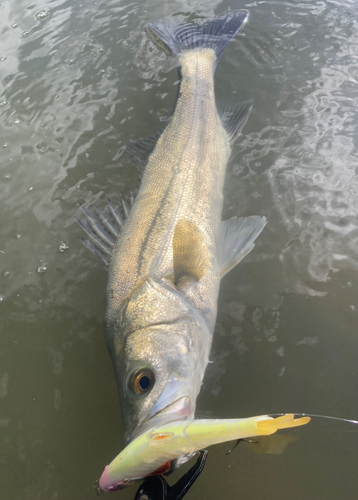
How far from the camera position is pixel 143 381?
5.53 ft

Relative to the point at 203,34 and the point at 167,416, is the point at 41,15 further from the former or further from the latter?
the point at 167,416

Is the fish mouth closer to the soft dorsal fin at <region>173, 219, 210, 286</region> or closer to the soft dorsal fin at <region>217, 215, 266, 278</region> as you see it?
the soft dorsal fin at <region>173, 219, 210, 286</region>

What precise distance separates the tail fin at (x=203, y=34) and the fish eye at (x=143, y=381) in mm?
3269

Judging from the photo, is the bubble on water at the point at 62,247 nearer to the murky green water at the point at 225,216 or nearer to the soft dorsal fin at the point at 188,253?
the murky green water at the point at 225,216

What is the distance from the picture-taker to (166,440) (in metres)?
1.18

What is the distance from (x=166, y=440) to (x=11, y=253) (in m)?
2.43

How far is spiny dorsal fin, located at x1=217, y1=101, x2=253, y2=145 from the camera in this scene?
10.6ft

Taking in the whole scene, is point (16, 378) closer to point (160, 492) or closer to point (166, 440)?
point (160, 492)

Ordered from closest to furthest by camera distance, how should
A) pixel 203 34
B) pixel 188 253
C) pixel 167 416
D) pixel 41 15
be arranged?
pixel 167 416 → pixel 188 253 → pixel 203 34 → pixel 41 15

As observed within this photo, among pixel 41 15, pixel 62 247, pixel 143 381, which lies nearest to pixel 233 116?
pixel 62 247

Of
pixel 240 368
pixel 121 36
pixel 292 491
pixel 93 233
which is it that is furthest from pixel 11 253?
pixel 121 36

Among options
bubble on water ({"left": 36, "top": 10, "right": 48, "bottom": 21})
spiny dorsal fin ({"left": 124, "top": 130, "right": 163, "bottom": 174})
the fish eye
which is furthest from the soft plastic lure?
bubble on water ({"left": 36, "top": 10, "right": 48, "bottom": 21})

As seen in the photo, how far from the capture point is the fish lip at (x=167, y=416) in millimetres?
1475

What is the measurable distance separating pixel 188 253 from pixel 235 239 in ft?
1.65
